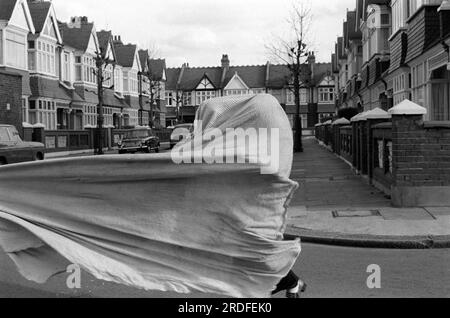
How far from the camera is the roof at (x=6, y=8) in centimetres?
3875

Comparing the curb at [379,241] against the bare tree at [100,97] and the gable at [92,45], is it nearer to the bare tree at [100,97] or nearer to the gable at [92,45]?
the bare tree at [100,97]

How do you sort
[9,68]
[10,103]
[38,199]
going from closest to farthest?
[38,199]
[10,103]
[9,68]

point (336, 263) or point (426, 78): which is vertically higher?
point (426, 78)

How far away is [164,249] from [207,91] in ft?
279

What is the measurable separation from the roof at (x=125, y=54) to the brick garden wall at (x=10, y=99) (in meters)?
34.2

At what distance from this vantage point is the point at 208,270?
4578 mm

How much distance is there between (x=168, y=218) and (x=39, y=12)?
44764mm

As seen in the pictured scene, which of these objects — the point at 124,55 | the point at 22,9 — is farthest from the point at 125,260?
the point at 124,55

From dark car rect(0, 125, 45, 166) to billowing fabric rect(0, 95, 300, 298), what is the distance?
14876 mm

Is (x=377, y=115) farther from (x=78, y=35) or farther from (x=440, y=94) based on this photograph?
(x=78, y=35)

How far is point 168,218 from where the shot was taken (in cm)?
463

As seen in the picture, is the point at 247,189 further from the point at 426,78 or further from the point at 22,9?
the point at 22,9

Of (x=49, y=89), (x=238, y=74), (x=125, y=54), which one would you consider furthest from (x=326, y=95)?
(x=49, y=89)
